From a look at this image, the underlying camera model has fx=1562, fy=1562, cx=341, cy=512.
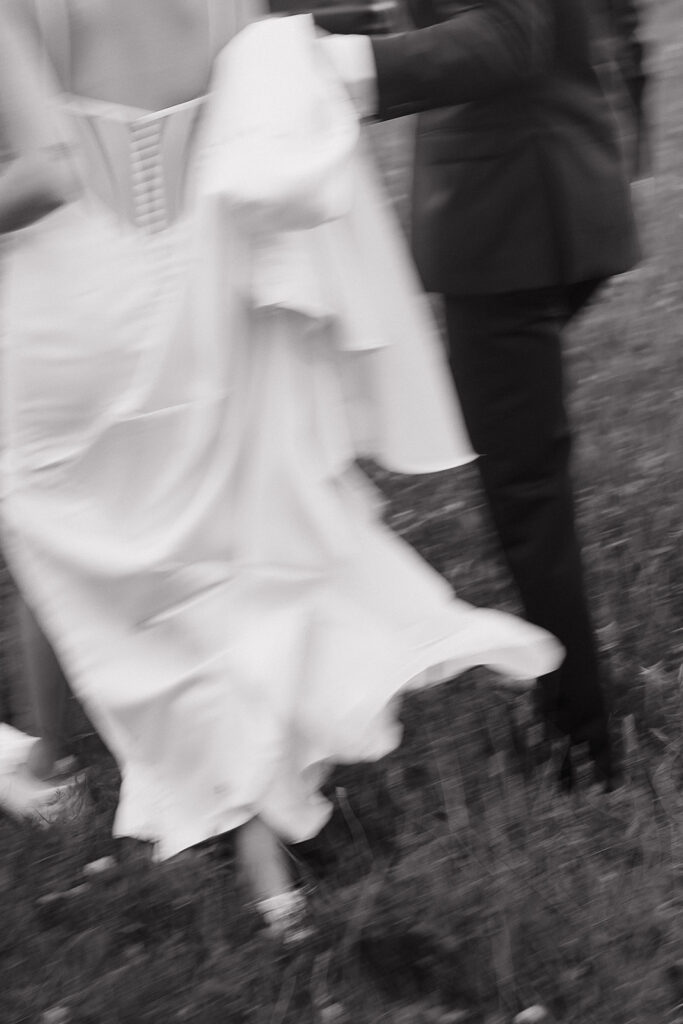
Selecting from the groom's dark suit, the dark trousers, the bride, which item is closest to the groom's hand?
the groom's dark suit

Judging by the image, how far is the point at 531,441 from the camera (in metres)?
3.10

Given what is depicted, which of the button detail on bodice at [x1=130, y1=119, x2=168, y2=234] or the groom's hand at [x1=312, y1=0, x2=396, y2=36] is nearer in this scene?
the button detail on bodice at [x1=130, y1=119, x2=168, y2=234]

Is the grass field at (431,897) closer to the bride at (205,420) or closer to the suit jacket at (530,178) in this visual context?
the bride at (205,420)

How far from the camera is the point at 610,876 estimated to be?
2930mm

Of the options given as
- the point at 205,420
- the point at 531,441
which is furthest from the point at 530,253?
the point at 205,420

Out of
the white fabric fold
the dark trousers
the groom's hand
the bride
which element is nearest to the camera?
the white fabric fold

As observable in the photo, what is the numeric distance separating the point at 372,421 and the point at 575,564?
0.60 m

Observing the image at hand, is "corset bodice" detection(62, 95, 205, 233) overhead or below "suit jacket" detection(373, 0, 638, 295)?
overhead

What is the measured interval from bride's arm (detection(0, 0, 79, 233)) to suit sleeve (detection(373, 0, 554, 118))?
554 mm

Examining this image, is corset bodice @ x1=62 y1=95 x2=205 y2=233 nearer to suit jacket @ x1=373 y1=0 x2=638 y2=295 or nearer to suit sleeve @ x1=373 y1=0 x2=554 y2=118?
suit sleeve @ x1=373 y1=0 x2=554 y2=118

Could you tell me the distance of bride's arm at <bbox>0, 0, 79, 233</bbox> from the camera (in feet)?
8.30

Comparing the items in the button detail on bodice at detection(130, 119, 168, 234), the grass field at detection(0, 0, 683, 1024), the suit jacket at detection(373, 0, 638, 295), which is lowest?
the grass field at detection(0, 0, 683, 1024)

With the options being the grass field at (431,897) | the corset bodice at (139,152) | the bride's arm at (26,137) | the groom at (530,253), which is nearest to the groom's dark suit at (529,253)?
the groom at (530,253)

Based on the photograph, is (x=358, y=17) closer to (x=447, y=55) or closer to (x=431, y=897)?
(x=447, y=55)
